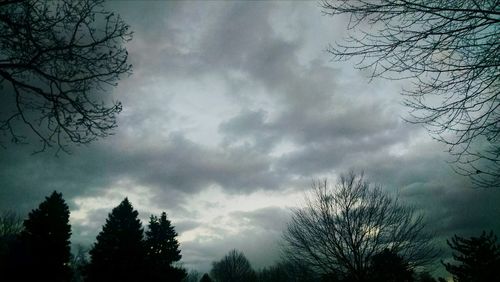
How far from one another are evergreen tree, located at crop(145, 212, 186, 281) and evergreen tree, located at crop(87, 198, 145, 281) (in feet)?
18.6

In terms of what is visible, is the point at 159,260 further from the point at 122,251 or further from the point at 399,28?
the point at 399,28

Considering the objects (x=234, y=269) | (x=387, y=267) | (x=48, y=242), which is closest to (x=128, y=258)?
(x=48, y=242)

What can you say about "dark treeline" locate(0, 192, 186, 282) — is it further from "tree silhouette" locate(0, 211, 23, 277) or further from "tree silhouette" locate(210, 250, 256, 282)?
"tree silhouette" locate(210, 250, 256, 282)

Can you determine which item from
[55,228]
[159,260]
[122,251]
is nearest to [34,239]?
[55,228]

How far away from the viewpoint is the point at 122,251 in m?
23.4

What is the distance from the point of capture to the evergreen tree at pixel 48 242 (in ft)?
67.8

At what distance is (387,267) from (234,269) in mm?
60044

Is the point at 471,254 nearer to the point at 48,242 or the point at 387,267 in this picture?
the point at 387,267

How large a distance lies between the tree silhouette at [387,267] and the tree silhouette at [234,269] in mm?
57454

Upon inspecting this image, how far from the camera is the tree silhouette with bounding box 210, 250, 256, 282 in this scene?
66.1 m

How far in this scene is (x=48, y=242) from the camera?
71.7ft

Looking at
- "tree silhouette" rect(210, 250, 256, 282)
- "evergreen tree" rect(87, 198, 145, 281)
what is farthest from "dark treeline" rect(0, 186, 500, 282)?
"tree silhouette" rect(210, 250, 256, 282)

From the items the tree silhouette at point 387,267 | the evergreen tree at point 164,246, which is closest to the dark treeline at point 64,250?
the evergreen tree at point 164,246

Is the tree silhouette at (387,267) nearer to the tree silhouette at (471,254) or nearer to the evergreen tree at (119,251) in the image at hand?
the tree silhouette at (471,254)
